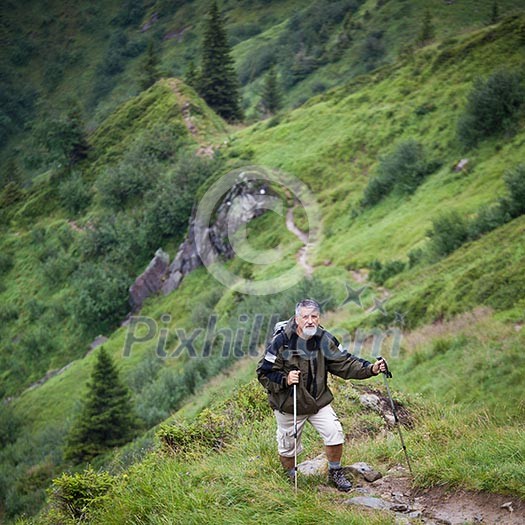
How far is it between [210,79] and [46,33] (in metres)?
150

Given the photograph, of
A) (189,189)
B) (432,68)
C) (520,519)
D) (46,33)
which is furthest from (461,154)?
(46,33)

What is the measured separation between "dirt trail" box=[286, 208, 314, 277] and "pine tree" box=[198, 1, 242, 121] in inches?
1281

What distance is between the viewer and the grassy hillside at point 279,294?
19.0 ft

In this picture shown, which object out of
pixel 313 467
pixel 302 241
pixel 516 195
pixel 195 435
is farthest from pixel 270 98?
pixel 313 467

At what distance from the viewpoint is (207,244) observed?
156 feet

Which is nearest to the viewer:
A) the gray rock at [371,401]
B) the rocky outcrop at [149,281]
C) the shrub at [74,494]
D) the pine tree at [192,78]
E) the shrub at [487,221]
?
the shrub at [74,494]

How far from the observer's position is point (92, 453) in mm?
25156

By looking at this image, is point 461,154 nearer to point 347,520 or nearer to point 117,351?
point 117,351

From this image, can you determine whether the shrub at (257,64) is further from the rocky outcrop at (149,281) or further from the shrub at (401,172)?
the shrub at (401,172)

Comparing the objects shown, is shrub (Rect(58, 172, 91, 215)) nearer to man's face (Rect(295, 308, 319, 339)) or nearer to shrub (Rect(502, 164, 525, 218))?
shrub (Rect(502, 164, 525, 218))

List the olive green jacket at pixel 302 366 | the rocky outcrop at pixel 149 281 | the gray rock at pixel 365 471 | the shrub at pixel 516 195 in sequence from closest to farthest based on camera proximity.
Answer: the olive green jacket at pixel 302 366
the gray rock at pixel 365 471
the shrub at pixel 516 195
the rocky outcrop at pixel 149 281

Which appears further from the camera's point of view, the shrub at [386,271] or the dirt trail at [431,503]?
the shrub at [386,271]

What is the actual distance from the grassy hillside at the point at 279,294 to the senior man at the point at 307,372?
0.44 meters

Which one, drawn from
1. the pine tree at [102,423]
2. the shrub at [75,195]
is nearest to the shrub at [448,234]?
the pine tree at [102,423]
